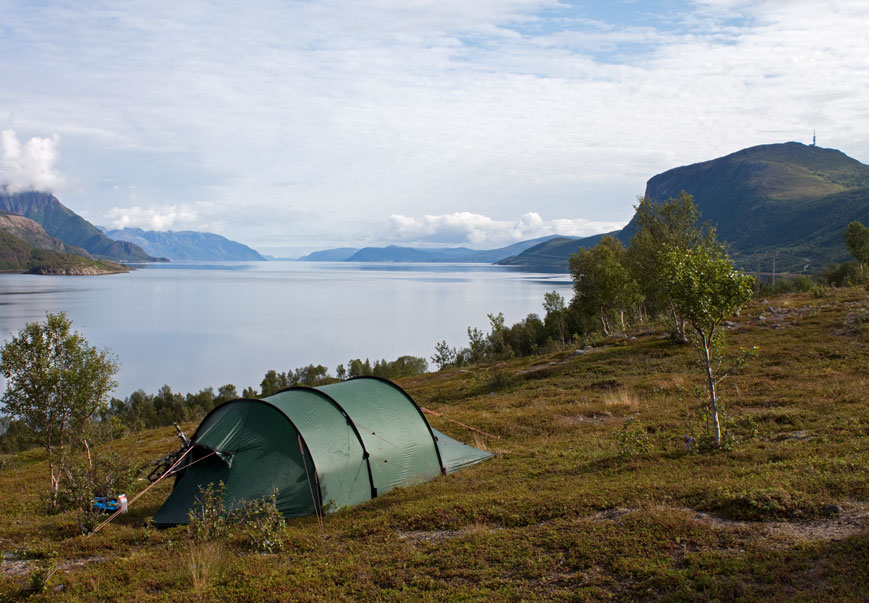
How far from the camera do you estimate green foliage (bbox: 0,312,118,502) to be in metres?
15.8

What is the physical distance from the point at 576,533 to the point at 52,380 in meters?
15.3

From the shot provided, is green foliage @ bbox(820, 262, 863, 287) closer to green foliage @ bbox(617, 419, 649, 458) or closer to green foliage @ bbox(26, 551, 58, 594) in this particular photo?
green foliage @ bbox(617, 419, 649, 458)

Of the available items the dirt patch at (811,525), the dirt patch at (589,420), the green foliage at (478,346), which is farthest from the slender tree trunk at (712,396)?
the green foliage at (478,346)

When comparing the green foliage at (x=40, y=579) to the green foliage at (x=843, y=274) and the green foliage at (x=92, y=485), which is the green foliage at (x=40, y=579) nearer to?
the green foliage at (x=92, y=485)

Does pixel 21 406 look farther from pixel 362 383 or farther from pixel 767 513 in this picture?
pixel 767 513

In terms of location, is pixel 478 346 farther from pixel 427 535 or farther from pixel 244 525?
pixel 427 535

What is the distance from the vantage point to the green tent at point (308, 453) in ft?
39.2

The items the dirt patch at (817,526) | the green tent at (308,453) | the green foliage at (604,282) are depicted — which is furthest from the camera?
the green foliage at (604,282)

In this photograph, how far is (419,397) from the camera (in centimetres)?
3094

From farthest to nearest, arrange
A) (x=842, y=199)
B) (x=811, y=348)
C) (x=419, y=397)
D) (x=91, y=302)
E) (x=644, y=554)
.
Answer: (x=842, y=199) < (x=91, y=302) < (x=419, y=397) < (x=811, y=348) < (x=644, y=554)

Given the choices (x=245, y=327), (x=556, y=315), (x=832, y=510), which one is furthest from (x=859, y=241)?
(x=245, y=327)

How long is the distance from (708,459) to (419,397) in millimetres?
20222

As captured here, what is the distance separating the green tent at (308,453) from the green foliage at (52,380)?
5.57m

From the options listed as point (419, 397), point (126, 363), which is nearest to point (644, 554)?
point (419, 397)
